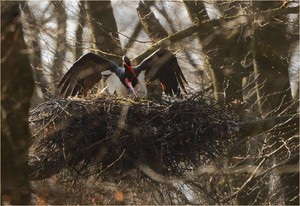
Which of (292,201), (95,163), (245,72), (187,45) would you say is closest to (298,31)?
(245,72)

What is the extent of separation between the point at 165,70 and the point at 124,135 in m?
1.91

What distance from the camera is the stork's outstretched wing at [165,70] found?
7.80 m

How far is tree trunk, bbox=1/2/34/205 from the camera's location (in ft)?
9.86

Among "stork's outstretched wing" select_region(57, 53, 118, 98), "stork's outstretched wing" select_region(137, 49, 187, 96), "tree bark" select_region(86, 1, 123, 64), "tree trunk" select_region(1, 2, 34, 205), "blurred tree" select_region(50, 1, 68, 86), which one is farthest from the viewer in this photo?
"blurred tree" select_region(50, 1, 68, 86)

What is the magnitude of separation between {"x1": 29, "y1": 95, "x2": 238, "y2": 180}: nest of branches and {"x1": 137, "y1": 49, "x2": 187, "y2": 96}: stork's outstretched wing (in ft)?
4.43

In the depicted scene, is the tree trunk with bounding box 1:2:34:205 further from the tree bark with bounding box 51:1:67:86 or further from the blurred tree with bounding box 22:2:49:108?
the blurred tree with bounding box 22:2:49:108

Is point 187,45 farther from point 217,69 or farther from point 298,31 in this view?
point 298,31

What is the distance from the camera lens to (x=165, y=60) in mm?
7820

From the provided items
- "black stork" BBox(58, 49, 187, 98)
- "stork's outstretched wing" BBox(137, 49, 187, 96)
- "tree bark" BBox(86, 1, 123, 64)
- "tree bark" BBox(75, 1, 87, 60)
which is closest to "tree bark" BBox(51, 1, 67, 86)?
"tree bark" BBox(75, 1, 87, 60)

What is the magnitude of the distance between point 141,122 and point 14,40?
3.35 meters

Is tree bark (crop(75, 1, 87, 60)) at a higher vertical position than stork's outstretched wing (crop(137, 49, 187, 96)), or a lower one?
higher

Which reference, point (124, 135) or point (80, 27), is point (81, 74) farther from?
point (80, 27)

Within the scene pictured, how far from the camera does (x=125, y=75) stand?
792 centimetres

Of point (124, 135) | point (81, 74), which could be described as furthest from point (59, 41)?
point (124, 135)
